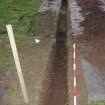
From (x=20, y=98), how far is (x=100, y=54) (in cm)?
495

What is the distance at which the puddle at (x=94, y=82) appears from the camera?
1182cm

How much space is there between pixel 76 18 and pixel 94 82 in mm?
10472

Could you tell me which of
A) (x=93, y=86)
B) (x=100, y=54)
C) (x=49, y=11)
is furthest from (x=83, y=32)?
(x=93, y=86)

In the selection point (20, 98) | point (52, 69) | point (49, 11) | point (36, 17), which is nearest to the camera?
point (20, 98)

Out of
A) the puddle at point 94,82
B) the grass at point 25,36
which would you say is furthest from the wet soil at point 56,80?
the puddle at point 94,82

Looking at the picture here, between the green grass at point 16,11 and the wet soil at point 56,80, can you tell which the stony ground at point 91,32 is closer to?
the wet soil at point 56,80

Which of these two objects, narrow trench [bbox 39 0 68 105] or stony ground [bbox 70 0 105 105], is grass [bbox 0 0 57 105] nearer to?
narrow trench [bbox 39 0 68 105]

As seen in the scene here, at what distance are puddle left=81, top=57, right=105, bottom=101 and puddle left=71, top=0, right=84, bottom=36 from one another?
5267 millimetres

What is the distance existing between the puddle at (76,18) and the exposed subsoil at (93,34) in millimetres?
239

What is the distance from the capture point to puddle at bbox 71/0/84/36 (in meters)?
20.0

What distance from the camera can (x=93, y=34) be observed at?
19281 mm

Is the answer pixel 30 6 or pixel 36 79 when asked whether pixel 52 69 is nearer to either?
pixel 36 79

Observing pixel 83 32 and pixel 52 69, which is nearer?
pixel 52 69

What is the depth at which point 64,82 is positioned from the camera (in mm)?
14266
